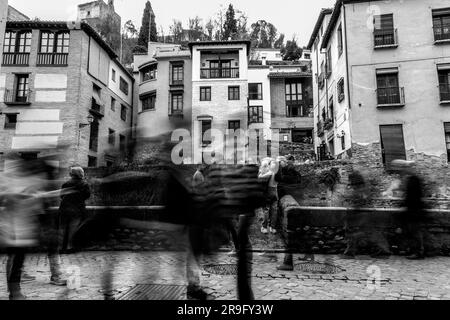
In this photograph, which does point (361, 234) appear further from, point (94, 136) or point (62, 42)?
point (62, 42)

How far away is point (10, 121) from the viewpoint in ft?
73.6

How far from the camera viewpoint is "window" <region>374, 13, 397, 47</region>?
59.9ft

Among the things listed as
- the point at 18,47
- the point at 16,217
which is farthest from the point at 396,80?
the point at 18,47

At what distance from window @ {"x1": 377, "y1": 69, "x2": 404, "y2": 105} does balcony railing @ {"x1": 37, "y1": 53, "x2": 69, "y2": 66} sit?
69.5ft

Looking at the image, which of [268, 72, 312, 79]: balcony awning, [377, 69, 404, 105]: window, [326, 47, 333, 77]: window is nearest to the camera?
[377, 69, 404, 105]: window

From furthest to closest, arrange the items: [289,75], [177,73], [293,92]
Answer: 1. [293,92]
2. [289,75]
3. [177,73]

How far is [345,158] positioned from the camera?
18.6 meters

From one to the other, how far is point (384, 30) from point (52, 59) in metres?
22.4

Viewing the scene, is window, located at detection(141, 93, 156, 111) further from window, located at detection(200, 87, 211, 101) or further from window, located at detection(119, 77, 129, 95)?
window, located at detection(200, 87, 211, 101)

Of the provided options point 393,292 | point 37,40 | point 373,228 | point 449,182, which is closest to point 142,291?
point 393,292

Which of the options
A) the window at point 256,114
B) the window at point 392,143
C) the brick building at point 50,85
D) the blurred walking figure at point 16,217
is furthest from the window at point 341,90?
the blurred walking figure at point 16,217

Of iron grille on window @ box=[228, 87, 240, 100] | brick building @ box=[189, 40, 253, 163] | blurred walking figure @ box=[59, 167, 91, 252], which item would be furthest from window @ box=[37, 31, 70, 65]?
blurred walking figure @ box=[59, 167, 91, 252]
